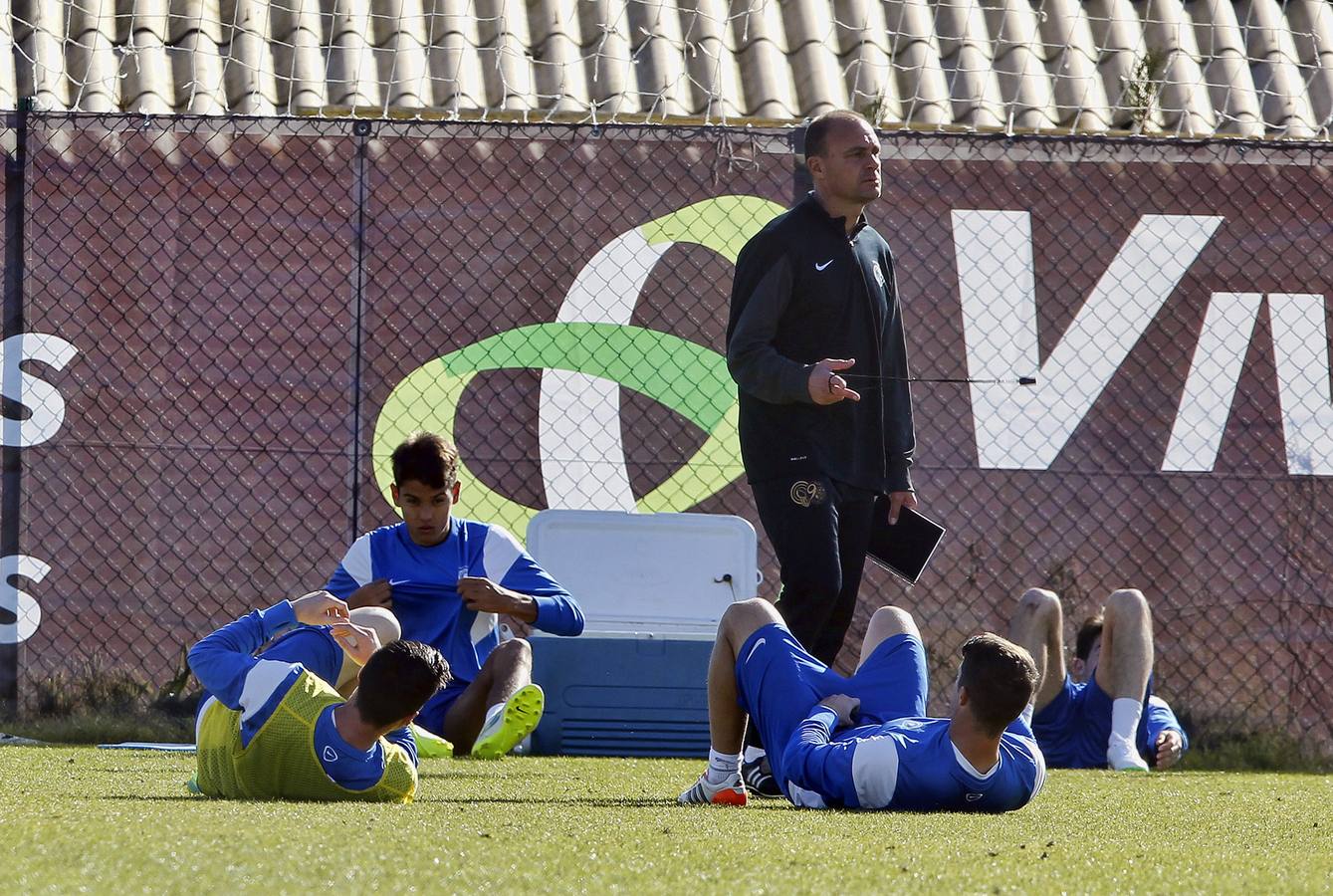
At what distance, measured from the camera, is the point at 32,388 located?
5.82 meters

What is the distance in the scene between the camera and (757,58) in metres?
7.81

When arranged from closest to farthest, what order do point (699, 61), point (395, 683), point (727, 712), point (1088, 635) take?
point (395, 683) → point (727, 712) → point (1088, 635) → point (699, 61)

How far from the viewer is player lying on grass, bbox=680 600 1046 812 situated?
3.16 meters

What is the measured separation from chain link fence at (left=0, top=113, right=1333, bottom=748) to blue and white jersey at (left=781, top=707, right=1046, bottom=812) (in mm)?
2704

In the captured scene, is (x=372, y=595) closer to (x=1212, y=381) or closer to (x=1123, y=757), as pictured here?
(x=1123, y=757)

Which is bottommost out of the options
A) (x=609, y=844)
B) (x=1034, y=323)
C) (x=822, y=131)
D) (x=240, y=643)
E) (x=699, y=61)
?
(x=609, y=844)

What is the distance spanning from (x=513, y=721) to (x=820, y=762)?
1.35 m

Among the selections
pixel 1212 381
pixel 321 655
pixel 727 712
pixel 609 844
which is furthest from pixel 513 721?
pixel 1212 381

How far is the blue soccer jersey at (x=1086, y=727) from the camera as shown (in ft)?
18.5

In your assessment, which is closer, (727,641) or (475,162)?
(727,641)

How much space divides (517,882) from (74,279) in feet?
14.2

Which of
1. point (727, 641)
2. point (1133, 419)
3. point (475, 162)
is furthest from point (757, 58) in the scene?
point (727, 641)

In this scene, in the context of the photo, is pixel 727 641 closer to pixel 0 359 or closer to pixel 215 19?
pixel 0 359

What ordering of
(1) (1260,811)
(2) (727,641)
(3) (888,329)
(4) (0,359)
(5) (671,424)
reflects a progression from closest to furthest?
(2) (727,641) < (1) (1260,811) < (3) (888,329) < (4) (0,359) < (5) (671,424)
